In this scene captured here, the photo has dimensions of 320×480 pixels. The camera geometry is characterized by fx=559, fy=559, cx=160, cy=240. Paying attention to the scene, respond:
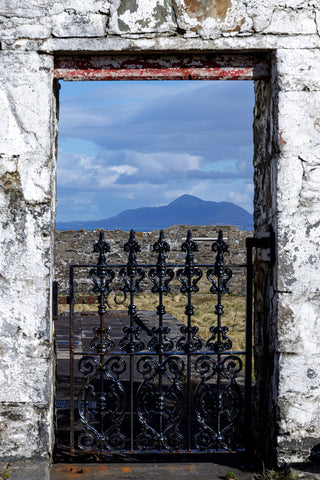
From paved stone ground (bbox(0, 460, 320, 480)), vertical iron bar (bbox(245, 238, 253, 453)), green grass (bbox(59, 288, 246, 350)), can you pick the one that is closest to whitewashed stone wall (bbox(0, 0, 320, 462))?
paved stone ground (bbox(0, 460, 320, 480))

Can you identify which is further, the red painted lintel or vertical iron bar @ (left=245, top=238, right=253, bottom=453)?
vertical iron bar @ (left=245, top=238, right=253, bottom=453)

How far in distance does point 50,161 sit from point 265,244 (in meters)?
1.55

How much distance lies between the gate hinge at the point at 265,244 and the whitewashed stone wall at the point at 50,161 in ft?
0.30

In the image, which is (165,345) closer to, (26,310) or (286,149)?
(26,310)

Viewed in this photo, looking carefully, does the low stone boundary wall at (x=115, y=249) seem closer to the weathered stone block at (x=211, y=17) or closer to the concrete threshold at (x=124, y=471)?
the concrete threshold at (x=124, y=471)

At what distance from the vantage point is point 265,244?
12.5 feet

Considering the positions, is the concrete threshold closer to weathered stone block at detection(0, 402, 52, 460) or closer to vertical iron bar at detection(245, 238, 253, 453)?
weathered stone block at detection(0, 402, 52, 460)

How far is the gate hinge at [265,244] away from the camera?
12.3 feet

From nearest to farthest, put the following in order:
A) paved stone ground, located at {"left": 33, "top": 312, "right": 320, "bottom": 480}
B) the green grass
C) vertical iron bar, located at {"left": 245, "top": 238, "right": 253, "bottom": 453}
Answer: paved stone ground, located at {"left": 33, "top": 312, "right": 320, "bottom": 480} < vertical iron bar, located at {"left": 245, "top": 238, "right": 253, "bottom": 453} < the green grass

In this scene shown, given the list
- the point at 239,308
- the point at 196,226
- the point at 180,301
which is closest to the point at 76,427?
the point at 239,308

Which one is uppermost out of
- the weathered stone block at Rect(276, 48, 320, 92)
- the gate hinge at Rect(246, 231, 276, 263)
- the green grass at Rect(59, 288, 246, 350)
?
the weathered stone block at Rect(276, 48, 320, 92)

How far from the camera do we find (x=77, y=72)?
12.5 ft

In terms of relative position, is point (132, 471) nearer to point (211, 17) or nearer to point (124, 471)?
point (124, 471)

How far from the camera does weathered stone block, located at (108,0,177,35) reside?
3627 mm
